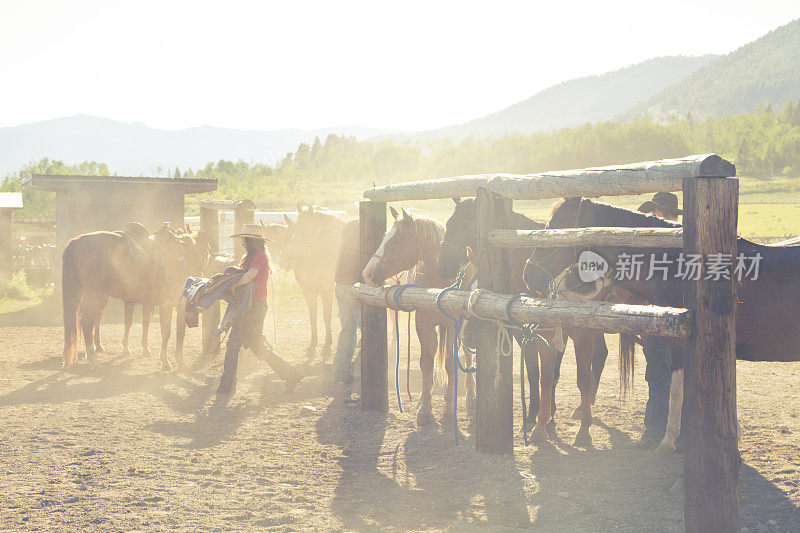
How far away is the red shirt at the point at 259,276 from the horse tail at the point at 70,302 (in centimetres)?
307

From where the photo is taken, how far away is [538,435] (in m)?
5.97

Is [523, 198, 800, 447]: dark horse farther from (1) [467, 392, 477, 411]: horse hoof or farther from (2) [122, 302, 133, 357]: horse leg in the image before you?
(2) [122, 302, 133, 357]: horse leg

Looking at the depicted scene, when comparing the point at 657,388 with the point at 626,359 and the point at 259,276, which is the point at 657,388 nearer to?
the point at 626,359

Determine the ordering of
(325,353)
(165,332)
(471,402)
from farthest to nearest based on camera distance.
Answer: (325,353) → (165,332) → (471,402)

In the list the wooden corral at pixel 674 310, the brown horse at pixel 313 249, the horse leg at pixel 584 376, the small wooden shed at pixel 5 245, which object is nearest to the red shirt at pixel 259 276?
the brown horse at pixel 313 249

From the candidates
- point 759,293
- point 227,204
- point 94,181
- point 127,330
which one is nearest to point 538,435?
point 759,293

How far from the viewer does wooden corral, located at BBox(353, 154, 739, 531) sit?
3414 millimetres

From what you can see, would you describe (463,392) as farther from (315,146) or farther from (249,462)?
(315,146)

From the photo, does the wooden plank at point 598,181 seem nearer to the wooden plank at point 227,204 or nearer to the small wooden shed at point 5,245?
the wooden plank at point 227,204

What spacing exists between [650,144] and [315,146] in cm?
9082

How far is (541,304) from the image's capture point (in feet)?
15.0

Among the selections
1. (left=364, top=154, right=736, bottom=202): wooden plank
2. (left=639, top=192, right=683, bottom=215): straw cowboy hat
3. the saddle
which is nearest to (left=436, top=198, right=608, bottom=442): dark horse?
(left=364, top=154, right=736, bottom=202): wooden plank

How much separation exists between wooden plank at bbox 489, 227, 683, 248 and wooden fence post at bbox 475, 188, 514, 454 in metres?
0.13

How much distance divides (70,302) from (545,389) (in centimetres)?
656
